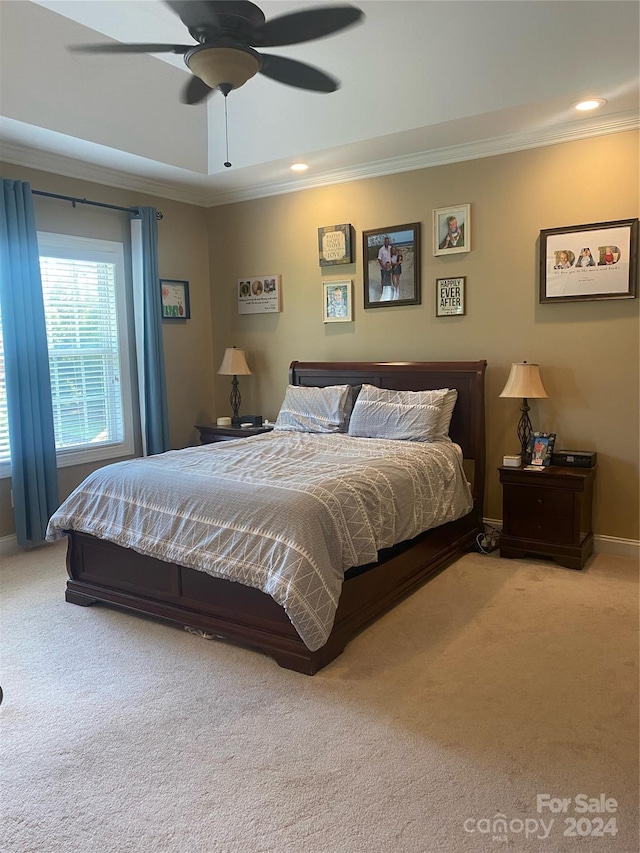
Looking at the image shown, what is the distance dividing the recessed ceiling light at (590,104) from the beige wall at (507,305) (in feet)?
0.96

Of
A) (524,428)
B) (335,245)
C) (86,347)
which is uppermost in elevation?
(335,245)

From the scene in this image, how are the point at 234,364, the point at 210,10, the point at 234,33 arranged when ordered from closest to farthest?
1. the point at 210,10
2. the point at 234,33
3. the point at 234,364

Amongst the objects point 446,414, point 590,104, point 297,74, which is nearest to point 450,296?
point 446,414

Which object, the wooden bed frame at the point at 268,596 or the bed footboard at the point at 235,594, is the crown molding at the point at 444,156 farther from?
the bed footboard at the point at 235,594

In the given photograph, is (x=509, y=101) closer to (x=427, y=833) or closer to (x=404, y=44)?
(x=404, y=44)

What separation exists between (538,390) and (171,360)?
10.2 feet

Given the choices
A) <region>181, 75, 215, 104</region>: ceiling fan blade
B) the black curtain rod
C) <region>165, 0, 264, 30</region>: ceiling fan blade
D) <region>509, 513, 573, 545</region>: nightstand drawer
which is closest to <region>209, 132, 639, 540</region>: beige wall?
<region>509, 513, 573, 545</region>: nightstand drawer

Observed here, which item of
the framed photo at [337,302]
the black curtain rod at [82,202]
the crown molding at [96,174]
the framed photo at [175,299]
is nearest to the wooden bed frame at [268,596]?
the framed photo at [337,302]

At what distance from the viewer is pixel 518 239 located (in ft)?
14.2

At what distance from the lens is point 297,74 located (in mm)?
2760

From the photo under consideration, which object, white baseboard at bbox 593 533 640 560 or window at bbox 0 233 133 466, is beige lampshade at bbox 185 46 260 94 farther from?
white baseboard at bbox 593 533 640 560

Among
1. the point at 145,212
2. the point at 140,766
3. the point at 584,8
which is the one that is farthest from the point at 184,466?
the point at 584,8

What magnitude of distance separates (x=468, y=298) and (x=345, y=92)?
1.59 metres

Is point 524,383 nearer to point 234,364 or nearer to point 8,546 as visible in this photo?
point 234,364
